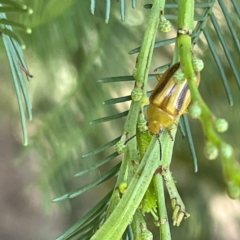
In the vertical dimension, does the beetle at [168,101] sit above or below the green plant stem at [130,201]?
above

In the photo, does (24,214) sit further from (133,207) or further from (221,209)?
(133,207)

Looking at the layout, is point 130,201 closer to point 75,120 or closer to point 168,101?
point 168,101

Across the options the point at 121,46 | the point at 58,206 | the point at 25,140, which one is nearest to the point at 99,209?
the point at 25,140

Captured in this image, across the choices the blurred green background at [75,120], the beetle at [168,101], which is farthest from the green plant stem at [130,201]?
the blurred green background at [75,120]

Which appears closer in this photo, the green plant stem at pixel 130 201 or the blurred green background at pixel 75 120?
the green plant stem at pixel 130 201

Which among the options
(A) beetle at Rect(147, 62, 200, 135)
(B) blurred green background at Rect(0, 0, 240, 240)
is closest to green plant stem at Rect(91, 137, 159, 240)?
(A) beetle at Rect(147, 62, 200, 135)

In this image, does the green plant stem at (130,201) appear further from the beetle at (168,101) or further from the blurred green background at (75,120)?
the blurred green background at (75,120)
